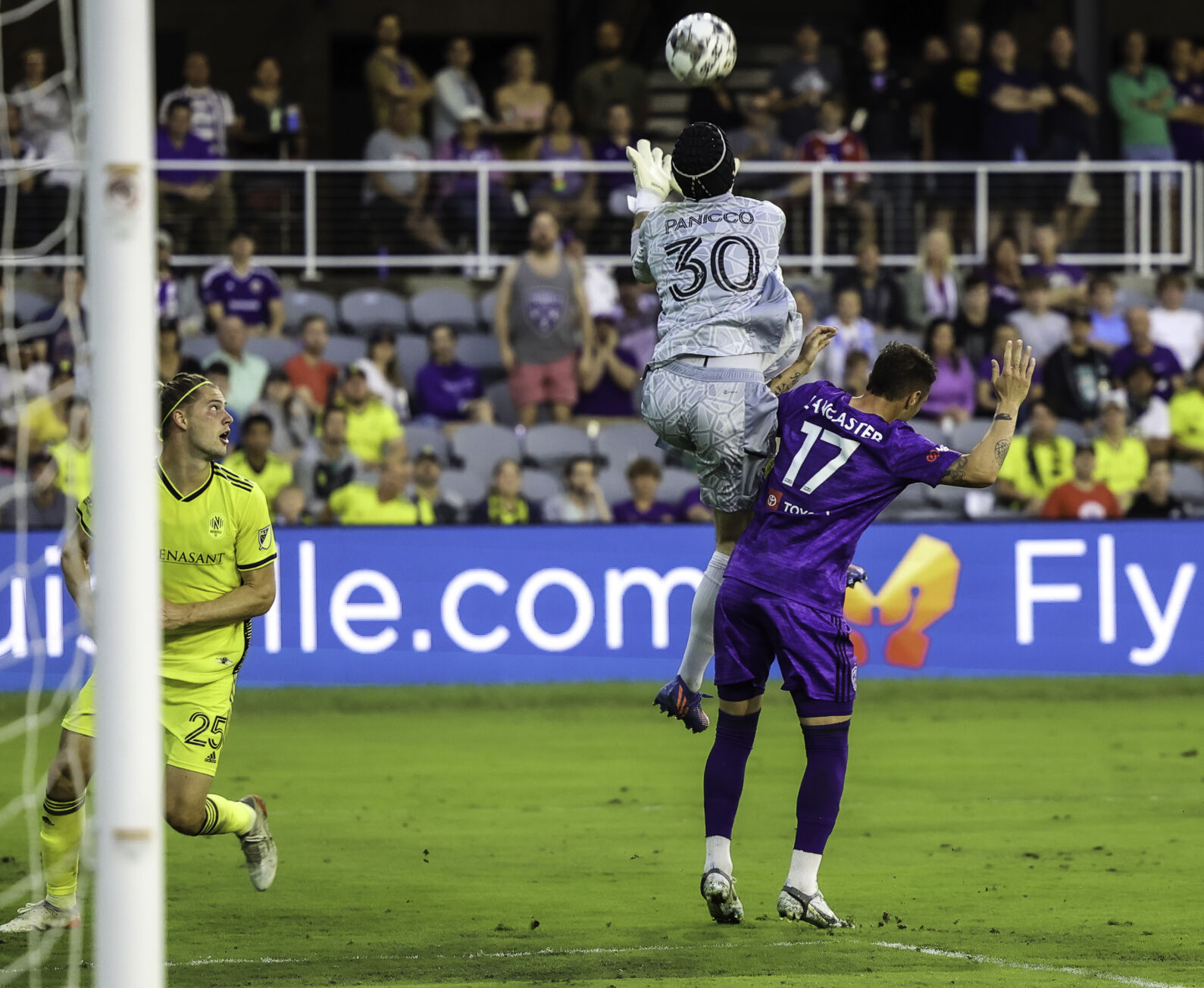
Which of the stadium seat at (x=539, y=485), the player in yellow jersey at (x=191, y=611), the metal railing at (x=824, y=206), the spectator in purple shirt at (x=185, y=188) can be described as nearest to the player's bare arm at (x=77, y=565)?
the player in yellow jersey at (x=191, y=611)

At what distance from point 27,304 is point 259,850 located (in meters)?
10.5

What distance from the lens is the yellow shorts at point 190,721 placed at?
679 cm

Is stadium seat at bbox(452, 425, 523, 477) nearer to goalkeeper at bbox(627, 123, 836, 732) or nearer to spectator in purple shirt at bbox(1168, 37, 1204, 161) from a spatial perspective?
spectator in purple shirt at bbox(1168, 37, 1204, 161)

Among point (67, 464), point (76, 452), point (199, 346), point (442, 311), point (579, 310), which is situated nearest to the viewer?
point (76, 452)

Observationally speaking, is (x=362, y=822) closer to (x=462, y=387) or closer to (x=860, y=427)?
(x=860, y=427)

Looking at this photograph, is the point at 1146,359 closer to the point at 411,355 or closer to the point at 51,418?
the point at 411,355

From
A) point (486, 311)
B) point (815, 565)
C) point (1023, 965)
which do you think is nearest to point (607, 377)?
point (486, 311)

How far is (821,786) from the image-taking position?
690 cm

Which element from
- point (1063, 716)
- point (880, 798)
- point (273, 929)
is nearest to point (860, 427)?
point (273, 929)

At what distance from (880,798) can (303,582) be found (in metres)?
4.86

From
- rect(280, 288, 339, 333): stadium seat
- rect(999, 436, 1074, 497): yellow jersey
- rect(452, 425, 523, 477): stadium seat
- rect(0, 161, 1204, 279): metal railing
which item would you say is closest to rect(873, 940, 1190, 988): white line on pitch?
rect(999, 436, 1074, 497): yellow jersey

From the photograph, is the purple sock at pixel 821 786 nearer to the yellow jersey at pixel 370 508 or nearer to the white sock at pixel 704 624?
the white sock at pixel 704 624

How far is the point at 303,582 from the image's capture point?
1319 centimetres

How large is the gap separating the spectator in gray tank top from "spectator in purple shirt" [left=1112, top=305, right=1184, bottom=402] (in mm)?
4624
